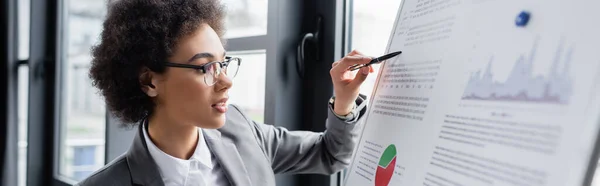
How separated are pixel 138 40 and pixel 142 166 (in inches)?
10.8

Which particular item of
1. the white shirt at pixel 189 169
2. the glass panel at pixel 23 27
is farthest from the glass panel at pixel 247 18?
the glass panel at pixel 23 27

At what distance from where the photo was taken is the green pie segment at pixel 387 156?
2.44 ft

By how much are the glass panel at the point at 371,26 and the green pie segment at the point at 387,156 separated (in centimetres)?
46

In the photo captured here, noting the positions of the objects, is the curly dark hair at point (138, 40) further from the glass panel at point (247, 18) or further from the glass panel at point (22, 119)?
the glass panel at point (22, 119)

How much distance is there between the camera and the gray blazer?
103 centimetres

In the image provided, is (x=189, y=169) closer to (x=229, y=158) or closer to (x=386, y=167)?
(x=229, y=158)

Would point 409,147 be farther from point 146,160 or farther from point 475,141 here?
point 146,160

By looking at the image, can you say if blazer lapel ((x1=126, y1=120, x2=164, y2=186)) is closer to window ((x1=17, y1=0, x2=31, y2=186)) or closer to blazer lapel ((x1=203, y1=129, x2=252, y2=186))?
blazer lapel ((x1=203, y1=129, x2=252, y2=186))

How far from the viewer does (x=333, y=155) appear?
1156mm

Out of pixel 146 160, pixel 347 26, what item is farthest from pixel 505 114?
pixel 347 26

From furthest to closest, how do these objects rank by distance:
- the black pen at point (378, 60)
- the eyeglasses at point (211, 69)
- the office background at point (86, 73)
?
1. the office background at point (86, 73)
2. the eyeglasses at point (211, 69)
3. the black pen at point (378, 60)

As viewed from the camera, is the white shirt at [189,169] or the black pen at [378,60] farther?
the white shirt at [189,169]

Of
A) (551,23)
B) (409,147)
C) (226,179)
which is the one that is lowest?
(226,179)

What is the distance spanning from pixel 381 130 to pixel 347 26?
0.61 meters
